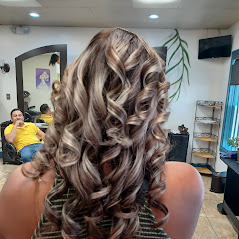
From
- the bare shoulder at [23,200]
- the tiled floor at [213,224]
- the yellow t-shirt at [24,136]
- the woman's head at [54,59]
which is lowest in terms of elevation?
the tiled floor at [213,224]

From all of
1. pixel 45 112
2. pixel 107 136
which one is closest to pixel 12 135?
pixel 45 112

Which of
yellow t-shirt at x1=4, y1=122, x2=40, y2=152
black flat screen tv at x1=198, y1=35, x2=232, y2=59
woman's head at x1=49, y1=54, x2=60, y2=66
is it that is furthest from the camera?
woman's head at x1=49, y1=54, x2=60, y2=66

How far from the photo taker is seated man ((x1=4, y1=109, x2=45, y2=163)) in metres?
2.55

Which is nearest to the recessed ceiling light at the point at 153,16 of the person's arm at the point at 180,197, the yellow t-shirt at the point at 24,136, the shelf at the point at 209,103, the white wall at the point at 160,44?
the white wall at the point at 160,44

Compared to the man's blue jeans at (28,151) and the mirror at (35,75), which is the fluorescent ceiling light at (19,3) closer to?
the mirror at (35,75)

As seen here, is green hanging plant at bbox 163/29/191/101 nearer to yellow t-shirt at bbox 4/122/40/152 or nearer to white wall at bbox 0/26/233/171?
white wall at bbox 0/26/233/171

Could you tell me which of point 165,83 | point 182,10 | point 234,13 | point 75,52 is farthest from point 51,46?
point 165,83

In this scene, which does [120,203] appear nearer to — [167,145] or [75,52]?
[167,145]

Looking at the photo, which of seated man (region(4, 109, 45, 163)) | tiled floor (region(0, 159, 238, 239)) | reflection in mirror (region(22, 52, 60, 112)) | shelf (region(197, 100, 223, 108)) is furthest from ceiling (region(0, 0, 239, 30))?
tiled floor (region(0, 159, 238, 239))

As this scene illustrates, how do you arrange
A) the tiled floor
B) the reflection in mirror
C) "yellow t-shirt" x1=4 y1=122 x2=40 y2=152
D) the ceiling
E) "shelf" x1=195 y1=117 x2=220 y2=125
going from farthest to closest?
the reflection in mirror
"shelf" x1=195 y1=117 x2=220 y2=125
"yellow t-shirt" x1=4 y1=122 x2=40 y2=152
the ceiling
the tiled floor

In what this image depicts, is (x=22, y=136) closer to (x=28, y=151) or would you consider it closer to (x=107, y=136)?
(x=28, y=151)

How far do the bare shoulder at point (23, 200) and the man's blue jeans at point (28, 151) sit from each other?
2117 mm

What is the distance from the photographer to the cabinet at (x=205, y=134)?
3280 mm

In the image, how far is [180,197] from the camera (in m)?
0.55
